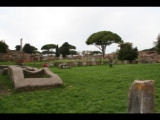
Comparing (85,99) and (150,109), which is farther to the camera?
(85,99)

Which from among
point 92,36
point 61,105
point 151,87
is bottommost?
point 61,105

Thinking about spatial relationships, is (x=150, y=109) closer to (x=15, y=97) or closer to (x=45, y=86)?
(x=15, y=97)

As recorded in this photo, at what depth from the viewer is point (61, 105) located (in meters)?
6.59

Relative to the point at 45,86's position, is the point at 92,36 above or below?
above

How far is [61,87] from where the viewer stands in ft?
32.0

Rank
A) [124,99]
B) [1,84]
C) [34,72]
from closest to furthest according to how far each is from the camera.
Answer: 1. [124,99]
2. [1,84]
3. [34,72]

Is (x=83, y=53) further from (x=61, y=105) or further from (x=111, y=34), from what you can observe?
(x=61, y=105)

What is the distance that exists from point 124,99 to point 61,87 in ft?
10.9

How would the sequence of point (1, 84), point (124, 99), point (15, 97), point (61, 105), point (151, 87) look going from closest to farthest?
point (151, 87), point (61, 105), point (124, 99), point (15, 97), point (1, 84)

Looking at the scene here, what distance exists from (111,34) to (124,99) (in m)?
58.0

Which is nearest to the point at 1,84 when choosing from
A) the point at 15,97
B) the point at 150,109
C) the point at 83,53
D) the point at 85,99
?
the point at 15,97
